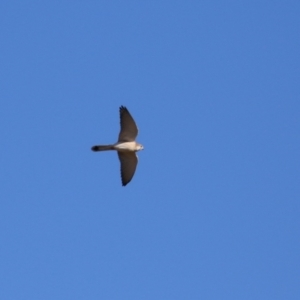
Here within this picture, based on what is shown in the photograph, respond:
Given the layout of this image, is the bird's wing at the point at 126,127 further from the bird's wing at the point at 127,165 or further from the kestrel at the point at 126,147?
the bird's wing at the point at 127,165

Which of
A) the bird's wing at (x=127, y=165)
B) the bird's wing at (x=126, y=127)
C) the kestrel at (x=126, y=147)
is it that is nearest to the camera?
the bird's wing at (x=126, y=127)

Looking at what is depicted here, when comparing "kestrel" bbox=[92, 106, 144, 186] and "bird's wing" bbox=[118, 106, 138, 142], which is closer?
"bird's wing" bbox=[118, 106, 138, 142]

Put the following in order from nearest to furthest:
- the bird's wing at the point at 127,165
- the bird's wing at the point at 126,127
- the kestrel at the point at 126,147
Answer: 1. the bird's wing at the point at 126,127
2. the kestrel at the point at 126,147
3. the bird's wing at the point at 127,165

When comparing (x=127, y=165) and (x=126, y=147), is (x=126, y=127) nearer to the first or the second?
(x=126, y=147)

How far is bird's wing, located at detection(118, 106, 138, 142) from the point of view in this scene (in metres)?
49.7

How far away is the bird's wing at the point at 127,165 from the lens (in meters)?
51.5

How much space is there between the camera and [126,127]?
5019 cm

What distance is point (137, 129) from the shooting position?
165ft

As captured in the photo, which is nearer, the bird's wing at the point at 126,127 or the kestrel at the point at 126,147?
the bird's wing at the point at 126,127

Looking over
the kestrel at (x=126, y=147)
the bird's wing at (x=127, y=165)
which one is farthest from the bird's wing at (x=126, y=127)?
the bird's wing at (x=127, y=165)

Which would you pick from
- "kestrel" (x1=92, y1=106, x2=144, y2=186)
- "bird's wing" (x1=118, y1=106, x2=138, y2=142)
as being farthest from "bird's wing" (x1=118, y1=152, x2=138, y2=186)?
"bird's wing" (x1=118, y1=106, x2=138, y2=142)

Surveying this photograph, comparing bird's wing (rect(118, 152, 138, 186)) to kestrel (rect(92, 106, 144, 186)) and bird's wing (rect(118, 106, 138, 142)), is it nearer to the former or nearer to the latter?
kestrel (rect(92, 106, 144, 186))

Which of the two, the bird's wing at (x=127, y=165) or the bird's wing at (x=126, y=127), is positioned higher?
the bird's wing at (x=126, y=127)

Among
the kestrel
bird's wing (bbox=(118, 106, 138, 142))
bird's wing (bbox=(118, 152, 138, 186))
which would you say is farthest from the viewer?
bird's wing (bbox=(118, 152, 138, 186))
